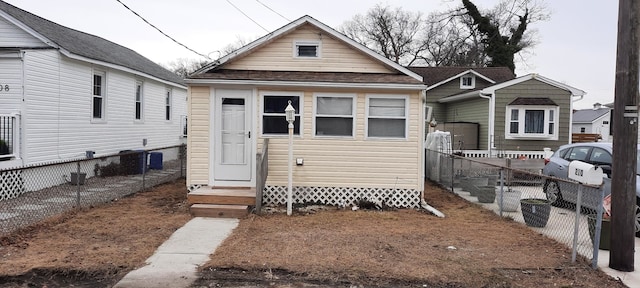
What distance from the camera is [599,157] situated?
30.7 feet

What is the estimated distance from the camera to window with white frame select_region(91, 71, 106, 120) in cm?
1407

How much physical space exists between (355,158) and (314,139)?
1.01m

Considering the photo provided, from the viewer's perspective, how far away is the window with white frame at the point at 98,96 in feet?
46.2

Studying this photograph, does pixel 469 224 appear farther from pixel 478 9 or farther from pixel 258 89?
pixel 478 9

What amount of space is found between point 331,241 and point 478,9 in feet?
116

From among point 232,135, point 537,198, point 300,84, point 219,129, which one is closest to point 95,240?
point 219,129

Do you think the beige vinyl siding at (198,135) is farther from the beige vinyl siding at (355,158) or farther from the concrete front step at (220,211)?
the beige vinyl siding at (355,158)

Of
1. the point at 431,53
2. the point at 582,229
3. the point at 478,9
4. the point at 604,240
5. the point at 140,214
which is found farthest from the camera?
the point at 431,53

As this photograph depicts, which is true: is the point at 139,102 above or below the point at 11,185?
above

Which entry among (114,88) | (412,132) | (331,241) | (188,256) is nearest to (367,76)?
(412,132)

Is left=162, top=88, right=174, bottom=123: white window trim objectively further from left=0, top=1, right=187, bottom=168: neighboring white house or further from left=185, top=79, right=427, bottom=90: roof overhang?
left=185, top=79, right=427, bottom=90: roof overhang

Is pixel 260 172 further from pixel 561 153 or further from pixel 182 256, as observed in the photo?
pixel 561 153

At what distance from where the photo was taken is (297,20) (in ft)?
33.0

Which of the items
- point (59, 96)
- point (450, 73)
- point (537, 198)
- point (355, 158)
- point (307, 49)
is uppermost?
point (450, 73)
